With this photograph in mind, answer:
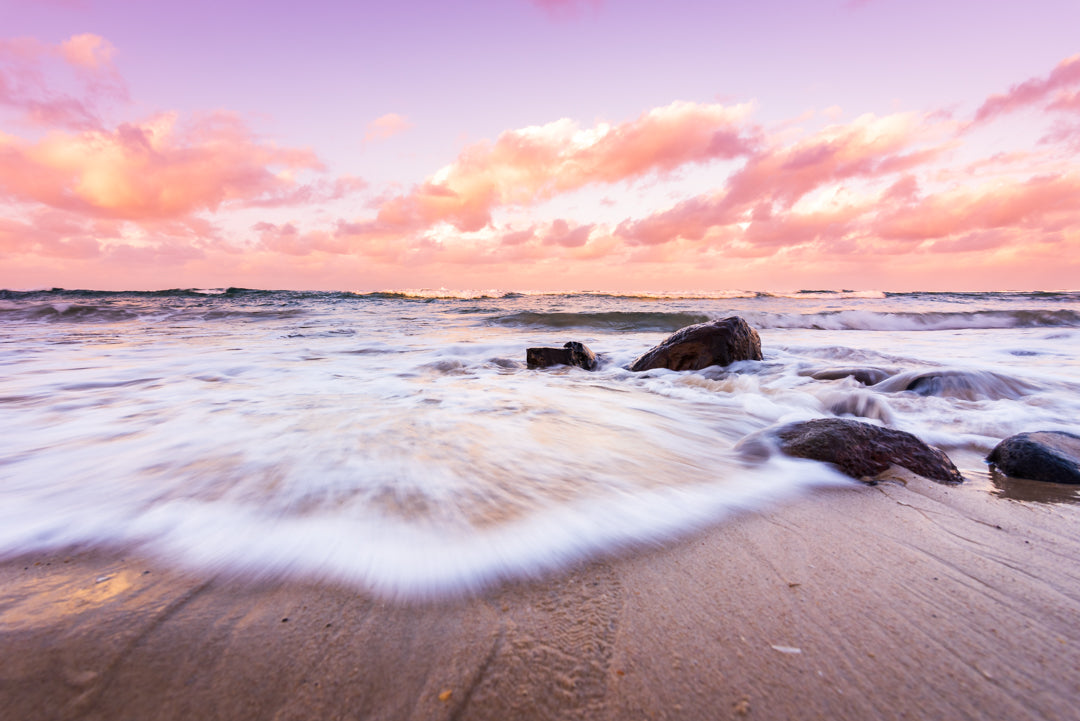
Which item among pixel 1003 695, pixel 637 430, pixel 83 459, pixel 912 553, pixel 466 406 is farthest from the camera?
pixel 466 406

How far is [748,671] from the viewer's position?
988 mm

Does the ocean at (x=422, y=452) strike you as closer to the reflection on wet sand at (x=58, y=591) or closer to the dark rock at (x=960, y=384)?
the dark rock at (x=960, y=384)

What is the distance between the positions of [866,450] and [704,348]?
11.2ft

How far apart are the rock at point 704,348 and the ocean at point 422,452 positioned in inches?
10.1

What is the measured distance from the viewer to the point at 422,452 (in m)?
2.46

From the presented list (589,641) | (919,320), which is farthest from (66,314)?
(919,320)

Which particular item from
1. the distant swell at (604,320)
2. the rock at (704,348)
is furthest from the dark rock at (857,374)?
the distant swell at (604,320)

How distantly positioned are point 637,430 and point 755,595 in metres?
1.84

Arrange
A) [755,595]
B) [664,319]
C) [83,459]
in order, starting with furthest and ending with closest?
[664,319] → [83,459] → [755,595]

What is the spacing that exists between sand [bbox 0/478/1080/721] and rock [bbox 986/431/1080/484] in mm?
965

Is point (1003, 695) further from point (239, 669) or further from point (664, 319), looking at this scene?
point (664, 319)

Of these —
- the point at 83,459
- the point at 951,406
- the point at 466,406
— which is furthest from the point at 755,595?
the point at 951,406

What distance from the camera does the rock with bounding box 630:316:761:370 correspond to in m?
5.65

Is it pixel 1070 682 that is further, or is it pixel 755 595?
pixel 755 595
